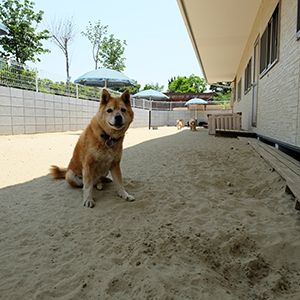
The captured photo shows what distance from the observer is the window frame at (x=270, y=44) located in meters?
5.02

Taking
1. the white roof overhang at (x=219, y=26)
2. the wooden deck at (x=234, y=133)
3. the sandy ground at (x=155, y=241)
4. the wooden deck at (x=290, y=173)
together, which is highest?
the white roof overhang at (x=219, y=26)

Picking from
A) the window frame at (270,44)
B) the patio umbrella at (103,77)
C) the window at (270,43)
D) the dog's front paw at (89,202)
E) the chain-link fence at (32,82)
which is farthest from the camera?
the patio umbrella at (103,77)

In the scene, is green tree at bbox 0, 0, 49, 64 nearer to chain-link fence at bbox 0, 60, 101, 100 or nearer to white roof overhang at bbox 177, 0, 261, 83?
chain-link fence at bbox 0, 60, 101, 100

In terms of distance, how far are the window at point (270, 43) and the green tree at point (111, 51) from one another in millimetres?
23800

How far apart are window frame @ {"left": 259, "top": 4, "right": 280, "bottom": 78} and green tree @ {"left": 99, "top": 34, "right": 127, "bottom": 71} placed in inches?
935

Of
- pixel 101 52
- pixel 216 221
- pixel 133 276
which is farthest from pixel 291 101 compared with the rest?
pixel 101 52

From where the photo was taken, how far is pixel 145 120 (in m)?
19.1

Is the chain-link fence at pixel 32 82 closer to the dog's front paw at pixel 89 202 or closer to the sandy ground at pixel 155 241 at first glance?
the sandy ground at pixel 155 241

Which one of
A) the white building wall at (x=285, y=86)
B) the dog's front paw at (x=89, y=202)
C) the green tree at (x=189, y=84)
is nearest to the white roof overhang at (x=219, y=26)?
the white building wall at (x=285, y=86)

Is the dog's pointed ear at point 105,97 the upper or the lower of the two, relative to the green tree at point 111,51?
lower

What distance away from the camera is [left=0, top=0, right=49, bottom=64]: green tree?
1509cm

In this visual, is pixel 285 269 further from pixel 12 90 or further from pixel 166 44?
pixel 166 44

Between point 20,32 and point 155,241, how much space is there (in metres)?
16.7

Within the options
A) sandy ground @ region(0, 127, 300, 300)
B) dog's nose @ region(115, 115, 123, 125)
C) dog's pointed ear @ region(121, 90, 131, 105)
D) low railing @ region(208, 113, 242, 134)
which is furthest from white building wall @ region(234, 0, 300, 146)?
low railing @ region(208, 113, 242, 134)
